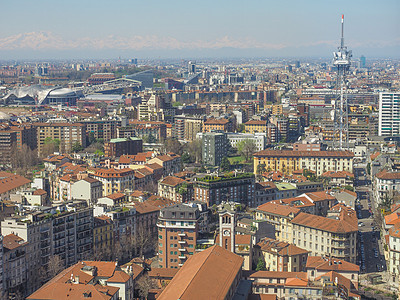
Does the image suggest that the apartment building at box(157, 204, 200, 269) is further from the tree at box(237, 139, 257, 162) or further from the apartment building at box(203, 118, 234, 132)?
the apartment building at box(203, 118, 234, 132)

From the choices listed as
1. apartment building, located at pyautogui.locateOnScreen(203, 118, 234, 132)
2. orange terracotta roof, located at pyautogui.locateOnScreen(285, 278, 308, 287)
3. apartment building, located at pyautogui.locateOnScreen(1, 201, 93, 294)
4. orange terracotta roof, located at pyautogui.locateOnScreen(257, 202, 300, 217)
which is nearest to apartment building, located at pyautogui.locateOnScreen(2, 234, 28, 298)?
apartment building, located at pyautogui.locateOnScreen(1, 201, 93, 294)

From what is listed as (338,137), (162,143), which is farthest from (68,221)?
(338,137)

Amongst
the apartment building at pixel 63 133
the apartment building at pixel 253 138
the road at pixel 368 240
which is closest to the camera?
the road at pixel 368 240

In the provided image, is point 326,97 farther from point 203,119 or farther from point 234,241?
point 234,241

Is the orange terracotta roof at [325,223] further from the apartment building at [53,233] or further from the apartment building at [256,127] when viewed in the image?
the apartment building at [256,127]

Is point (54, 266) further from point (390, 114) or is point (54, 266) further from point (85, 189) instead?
point (390, 114)

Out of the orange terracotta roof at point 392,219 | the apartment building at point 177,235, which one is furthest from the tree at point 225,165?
the apartment building at point 177,235
